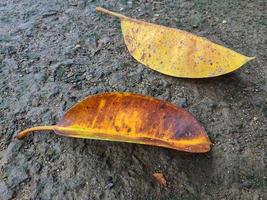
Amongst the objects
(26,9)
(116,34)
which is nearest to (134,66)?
(116,34)

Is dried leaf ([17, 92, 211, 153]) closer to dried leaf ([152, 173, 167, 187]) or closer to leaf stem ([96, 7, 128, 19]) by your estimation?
dried leaf ([152, 173, 167, 187])

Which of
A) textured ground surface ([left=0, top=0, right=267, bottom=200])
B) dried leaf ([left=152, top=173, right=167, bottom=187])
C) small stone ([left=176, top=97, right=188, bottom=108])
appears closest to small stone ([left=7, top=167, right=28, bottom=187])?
textured ground surface ([left=0, top=0, right=267, bottom=200])

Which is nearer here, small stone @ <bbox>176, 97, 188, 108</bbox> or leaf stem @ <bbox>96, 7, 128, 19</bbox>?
small stone @ <bbox>176, 97, 188, 108</bbox>

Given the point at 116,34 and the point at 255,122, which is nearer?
the point at 255,122

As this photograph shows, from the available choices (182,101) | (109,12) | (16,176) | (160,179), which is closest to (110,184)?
(160,179)

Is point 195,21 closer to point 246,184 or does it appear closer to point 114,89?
point 114,89

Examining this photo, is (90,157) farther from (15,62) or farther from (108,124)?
(15,62)

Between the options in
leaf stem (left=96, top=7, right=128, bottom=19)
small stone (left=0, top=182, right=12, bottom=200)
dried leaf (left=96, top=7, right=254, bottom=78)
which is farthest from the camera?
leaf stem (left=96, top=7, right=128, bottom=19)
